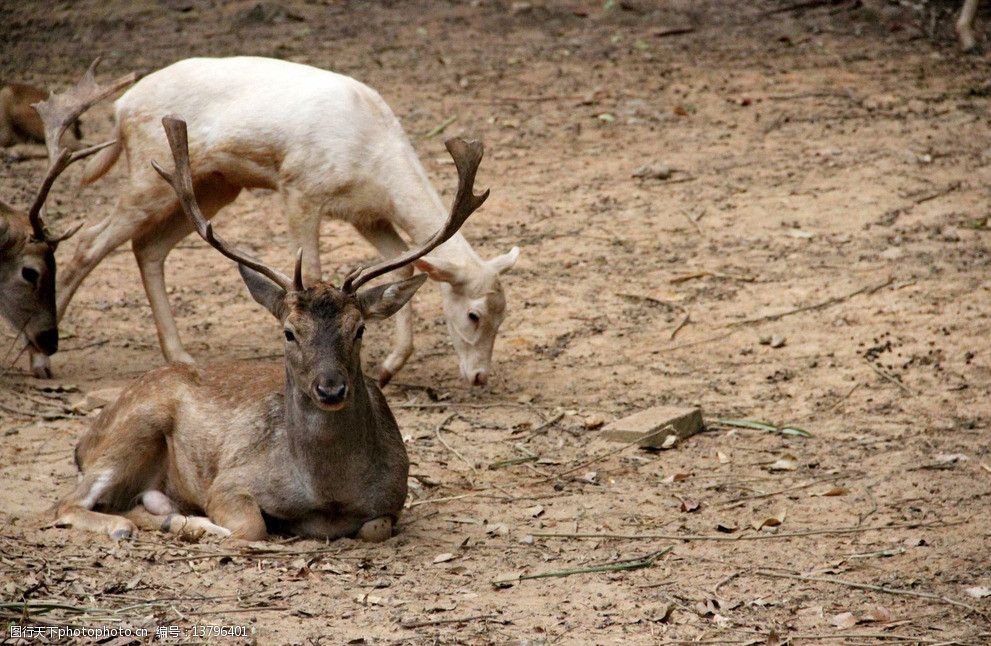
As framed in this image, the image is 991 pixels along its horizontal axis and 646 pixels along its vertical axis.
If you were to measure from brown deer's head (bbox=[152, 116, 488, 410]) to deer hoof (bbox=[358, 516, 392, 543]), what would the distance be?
1.91 feet

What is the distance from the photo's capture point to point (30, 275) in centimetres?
856

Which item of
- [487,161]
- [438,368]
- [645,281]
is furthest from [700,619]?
[487,161]

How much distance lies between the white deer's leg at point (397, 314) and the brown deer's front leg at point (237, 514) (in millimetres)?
2544

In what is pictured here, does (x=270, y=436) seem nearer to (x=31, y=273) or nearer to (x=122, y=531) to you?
(x=122, y=531)

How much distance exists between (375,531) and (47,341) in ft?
11.6

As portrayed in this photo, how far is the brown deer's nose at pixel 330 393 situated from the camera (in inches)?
212

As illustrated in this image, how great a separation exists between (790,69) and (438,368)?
21.6 ft

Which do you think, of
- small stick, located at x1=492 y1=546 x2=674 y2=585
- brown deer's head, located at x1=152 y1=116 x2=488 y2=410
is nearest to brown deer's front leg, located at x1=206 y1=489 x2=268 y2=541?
brown deer's head, located at x1=152 y1=116 x2=488 y2=410

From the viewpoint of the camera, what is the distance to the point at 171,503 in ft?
20.4

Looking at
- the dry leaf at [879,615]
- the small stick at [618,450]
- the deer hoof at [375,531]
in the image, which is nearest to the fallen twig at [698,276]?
the small stick at [618,450]

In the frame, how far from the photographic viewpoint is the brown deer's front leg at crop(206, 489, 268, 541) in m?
5.65

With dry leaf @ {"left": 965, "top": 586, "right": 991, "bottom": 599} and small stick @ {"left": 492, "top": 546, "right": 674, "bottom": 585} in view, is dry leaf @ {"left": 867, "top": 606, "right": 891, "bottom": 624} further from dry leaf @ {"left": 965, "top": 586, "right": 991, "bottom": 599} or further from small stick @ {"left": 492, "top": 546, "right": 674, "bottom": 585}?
small stick @ {"left": 492, "top": 546, "right": 674, "bottom": 585}

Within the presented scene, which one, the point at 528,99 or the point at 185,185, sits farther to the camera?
the point at 528,99

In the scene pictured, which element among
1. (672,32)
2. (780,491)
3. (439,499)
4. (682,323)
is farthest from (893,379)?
(672,32)
